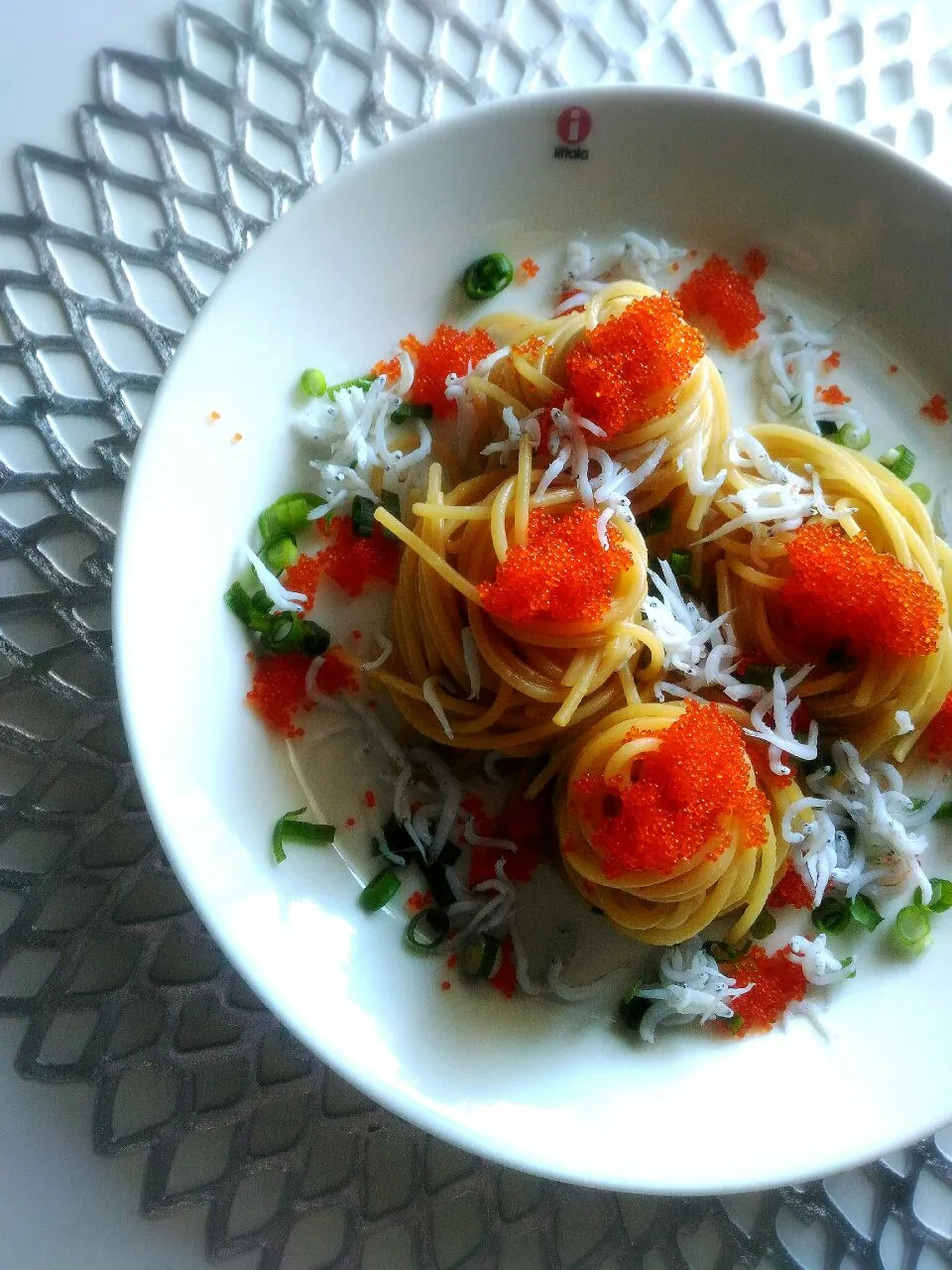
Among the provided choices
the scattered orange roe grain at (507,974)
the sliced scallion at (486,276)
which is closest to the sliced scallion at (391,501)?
the sliced scallion at (486,276)

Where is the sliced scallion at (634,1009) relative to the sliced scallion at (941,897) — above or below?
below

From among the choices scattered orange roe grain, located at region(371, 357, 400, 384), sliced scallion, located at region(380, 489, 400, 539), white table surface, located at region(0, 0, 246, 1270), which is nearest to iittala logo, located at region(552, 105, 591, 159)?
scattered orange roe grain, located at region(371, 357, 400, 384)

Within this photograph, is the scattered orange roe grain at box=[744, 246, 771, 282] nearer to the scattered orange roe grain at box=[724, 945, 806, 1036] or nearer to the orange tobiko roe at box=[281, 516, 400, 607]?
the orange tobiko roe at box=[281, 516, 400, 607]

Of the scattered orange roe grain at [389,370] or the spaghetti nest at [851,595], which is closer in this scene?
the spaghetti nest at [851,595]

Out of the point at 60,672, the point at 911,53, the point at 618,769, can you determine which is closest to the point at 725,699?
the point at 618,769

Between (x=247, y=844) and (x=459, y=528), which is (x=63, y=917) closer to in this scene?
(x=247, y=844)

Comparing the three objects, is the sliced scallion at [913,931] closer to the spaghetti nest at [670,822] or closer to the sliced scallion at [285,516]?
the spaghetti nest at [670,822]
